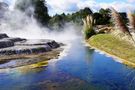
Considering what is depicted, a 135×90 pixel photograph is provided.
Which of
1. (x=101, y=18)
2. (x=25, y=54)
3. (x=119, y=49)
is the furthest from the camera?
(x=101, y=18)

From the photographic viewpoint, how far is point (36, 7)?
60969 millimetres

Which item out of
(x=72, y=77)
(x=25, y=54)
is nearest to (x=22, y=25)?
(x=25, y=54)

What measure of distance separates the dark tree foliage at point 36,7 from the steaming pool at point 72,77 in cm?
4078

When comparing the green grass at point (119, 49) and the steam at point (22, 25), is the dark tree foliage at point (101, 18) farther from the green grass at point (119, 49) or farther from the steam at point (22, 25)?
the green grass at point (119, 49)

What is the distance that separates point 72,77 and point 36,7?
4608 centimetres

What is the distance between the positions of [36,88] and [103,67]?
6.01 metres

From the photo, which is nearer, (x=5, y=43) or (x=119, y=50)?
(x=119, y=50)

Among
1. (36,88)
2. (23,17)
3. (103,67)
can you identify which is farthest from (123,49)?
(23,17)

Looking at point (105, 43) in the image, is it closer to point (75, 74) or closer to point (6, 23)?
point (75, 74)

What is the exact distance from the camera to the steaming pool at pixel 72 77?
14039 millimetres

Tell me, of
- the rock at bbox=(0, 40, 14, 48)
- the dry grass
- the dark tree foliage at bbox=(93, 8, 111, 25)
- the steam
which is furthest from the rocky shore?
the dark tree foliage at bbox=(93, 8, 111, 25)

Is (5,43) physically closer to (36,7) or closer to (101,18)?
(36,7)

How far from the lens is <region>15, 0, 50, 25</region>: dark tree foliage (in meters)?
60.3

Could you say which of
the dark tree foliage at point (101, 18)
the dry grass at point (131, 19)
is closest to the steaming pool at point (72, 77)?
the dry grass at point (131, 19)
